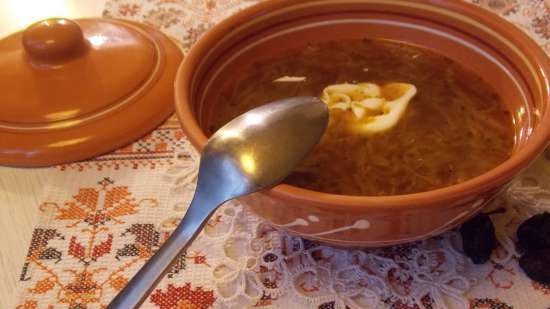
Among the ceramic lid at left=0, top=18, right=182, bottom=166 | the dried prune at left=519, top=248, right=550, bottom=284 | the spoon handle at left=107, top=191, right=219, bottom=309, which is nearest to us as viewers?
the spoon handle at left=107, top=191, right=219, bottom=309

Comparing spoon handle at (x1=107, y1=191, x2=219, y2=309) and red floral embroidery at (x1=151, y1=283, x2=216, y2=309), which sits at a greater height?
spoon handle at (x1=107, y1=191, x2=219, y2=309)

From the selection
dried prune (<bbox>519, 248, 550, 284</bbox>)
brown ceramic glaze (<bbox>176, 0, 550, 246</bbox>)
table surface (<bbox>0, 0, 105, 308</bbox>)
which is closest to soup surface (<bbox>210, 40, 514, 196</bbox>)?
brown ceramic glaze (<bbox>176, 0, 550, 246</bbox>)

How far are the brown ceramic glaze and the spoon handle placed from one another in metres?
0.06

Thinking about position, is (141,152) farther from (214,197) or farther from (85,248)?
(214,197)

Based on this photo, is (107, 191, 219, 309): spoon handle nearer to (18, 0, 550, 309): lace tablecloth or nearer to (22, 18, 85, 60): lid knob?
(18, 0, 550, 309): lace tablecloth

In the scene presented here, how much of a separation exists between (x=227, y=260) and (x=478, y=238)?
13.0 inches

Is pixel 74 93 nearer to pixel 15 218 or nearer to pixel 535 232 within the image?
pixel 15 218

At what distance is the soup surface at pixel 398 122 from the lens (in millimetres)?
761

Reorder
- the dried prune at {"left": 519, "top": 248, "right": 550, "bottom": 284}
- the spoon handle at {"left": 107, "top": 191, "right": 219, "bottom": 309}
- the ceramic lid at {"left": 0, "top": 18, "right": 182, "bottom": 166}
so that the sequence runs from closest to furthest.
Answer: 1. the spoon handle at {"left": 107, "top": 191, "right": 219, "bottom": 309}
2. the dried prune at {"left": 519, "top": 248, "right": 550, "bottom": 284}
3. the ceramic lid at {"left": 0, "top": 18, "right": 182, "bottom": 166}

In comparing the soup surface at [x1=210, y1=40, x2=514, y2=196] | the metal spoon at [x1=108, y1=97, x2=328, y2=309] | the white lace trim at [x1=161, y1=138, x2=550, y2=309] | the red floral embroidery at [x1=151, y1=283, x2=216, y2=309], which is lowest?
the red floral embroidery at [x1=151, y1=283, x2=216, y2=309]

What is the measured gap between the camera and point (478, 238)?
2.47 ft

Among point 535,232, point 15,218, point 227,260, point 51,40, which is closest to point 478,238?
point 535,232

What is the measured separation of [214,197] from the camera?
660mm

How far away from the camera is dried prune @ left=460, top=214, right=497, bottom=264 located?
0.75 meters
